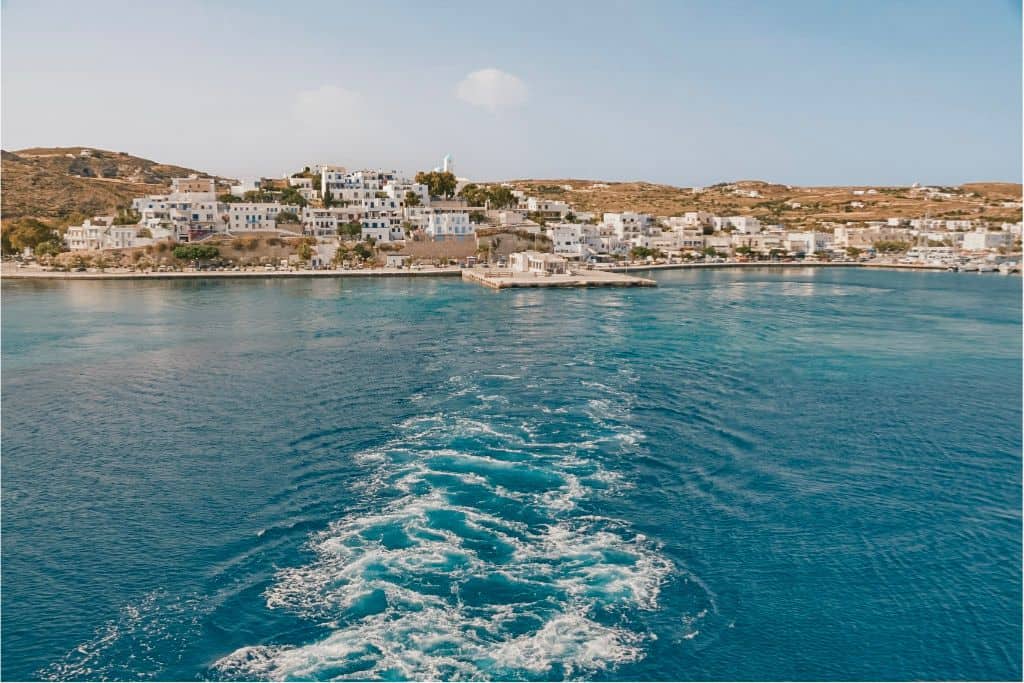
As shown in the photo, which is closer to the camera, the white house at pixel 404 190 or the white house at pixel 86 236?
the white house at pixel 86 236

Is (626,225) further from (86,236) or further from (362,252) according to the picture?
(86,236)

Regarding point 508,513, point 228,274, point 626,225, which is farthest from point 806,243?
point 508,513

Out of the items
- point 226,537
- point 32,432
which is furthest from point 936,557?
point 32,432

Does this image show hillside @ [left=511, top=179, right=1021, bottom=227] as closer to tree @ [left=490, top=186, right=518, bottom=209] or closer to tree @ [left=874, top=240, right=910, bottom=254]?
tree @ [left=874, top=240, right=910, bottom=254]

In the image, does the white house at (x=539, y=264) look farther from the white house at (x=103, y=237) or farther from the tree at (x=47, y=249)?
the tree at (x=47, y=249)

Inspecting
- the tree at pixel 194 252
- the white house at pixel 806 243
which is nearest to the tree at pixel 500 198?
the tree at pixel 194 252

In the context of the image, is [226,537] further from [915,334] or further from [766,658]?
[915,334]
